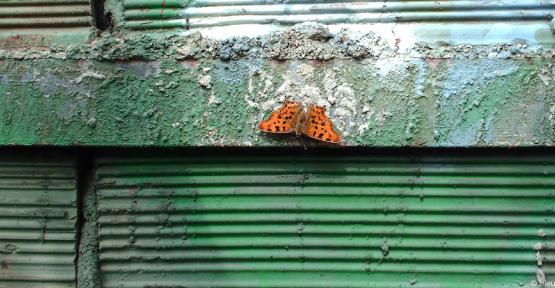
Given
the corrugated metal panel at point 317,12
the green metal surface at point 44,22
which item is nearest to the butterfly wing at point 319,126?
the corrugated metal panel at point 317,12

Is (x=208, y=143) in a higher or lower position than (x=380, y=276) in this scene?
higher

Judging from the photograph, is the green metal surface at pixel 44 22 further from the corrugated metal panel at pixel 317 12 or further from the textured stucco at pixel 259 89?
the corrugated metal panel at pixel 317 12

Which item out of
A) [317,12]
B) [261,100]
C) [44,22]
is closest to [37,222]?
[44,22]

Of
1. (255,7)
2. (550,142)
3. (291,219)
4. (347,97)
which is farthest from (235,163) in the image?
(550,142)

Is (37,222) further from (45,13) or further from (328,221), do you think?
(328,221)

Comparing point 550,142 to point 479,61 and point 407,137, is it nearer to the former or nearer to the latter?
point 479,61

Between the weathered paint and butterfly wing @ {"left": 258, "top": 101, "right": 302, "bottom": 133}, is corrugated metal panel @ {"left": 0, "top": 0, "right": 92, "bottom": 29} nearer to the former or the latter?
the weathered paint

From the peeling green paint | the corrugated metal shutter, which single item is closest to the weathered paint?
the peeling green paint
